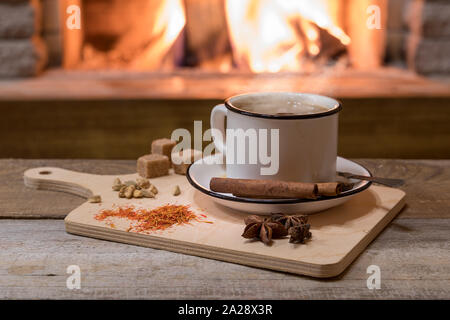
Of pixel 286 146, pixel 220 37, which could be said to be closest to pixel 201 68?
pixel 220 37

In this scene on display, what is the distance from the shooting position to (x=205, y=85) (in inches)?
82.9

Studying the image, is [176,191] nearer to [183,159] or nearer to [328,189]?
[183,159]

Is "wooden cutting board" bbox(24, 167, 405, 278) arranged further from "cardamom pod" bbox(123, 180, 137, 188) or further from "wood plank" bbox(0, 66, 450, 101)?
"wood plank" bbox(0, 66, 450, 101)

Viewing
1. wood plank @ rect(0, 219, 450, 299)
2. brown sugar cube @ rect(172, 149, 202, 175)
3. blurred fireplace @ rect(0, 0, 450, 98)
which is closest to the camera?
wood plank @ rect(0, 219, 450, 299)

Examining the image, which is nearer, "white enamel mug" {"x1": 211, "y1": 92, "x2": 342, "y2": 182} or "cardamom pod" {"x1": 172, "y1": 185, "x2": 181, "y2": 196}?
"white enamel mug" {"x1": 211, "y1": 92, "x2": 342, "y2": 182}

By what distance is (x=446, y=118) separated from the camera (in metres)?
1.94

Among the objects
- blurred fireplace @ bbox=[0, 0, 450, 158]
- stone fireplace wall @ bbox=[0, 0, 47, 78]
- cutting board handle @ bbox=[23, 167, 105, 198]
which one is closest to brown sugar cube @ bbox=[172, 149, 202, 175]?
cutting board handle @ bbox=[23, 167, 105, 198]

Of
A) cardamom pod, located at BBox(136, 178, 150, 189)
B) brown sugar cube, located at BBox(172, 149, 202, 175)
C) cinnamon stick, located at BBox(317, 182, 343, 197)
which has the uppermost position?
cinnamon stick, located at BBox(317, 182, 343, 197)

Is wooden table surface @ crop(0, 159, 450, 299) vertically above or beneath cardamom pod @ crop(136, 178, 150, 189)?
beneath

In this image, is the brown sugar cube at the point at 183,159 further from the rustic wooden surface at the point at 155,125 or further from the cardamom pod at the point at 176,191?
the rustic wooden surface at the point at 155,125

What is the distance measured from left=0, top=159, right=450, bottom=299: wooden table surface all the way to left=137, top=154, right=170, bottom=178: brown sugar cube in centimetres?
14

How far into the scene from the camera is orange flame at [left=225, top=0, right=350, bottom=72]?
2367mm

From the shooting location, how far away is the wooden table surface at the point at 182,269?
24.7 inches

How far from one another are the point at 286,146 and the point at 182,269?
214mm
